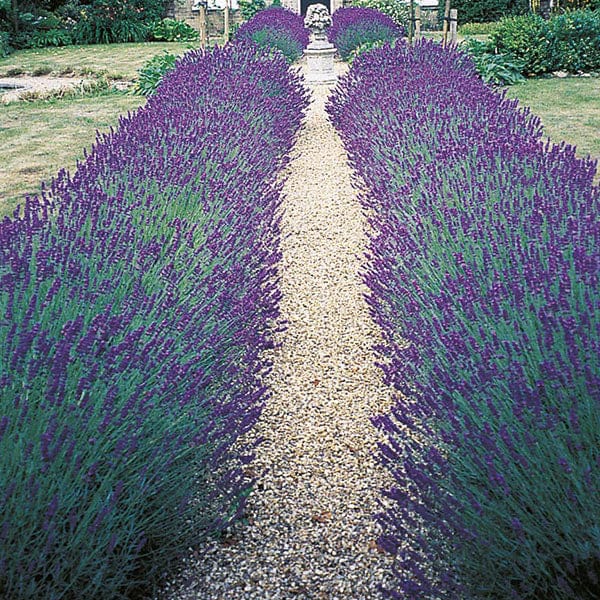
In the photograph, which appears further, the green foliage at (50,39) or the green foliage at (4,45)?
the green foliage at (50,39)

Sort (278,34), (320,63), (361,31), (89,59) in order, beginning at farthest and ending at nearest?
(89,59) < (361,31) < (278,34) < (320,63)

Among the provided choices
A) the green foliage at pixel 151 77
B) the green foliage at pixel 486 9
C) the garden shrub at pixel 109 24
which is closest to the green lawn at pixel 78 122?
the green foliage at pixel 151 77

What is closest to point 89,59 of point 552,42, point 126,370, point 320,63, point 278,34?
point 278,34

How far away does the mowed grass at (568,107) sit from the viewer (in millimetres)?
7375

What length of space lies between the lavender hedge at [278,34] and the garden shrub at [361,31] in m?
0.73

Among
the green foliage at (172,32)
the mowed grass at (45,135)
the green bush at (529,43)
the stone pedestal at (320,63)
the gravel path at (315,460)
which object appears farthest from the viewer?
the green foliage at (172,32)

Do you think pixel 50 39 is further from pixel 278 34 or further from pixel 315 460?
pixel 315 460

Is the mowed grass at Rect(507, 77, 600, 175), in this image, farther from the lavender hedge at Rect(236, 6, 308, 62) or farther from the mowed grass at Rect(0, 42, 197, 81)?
the mowed grass at Rect(0, 42, 197, 81)

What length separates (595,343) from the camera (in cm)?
200

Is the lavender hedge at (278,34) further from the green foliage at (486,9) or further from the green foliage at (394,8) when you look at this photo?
the green foliage at (486,9)

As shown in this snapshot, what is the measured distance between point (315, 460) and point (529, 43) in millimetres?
10008

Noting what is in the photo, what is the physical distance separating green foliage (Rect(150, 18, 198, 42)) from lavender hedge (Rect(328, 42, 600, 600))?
1486 centimetres

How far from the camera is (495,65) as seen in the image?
35.3ft

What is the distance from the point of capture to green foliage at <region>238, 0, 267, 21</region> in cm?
1834
